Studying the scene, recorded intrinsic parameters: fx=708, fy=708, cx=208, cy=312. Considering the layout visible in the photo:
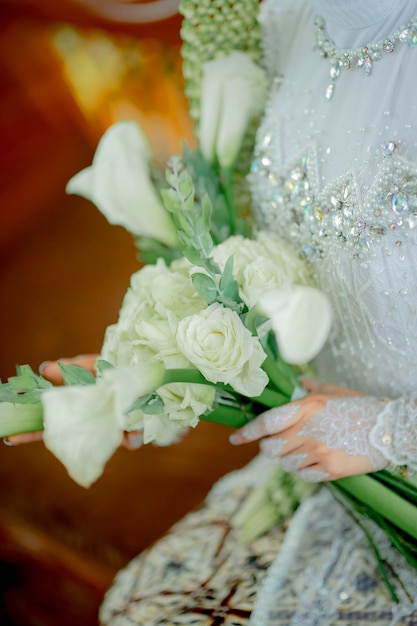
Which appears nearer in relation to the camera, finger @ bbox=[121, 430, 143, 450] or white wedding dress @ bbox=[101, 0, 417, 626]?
white wedding dress @ bbox=[101, 0, 417, 626]

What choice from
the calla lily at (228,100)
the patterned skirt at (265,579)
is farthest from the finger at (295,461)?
the calla lily at (228,100)

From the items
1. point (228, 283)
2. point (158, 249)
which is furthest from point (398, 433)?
point (158, 249)

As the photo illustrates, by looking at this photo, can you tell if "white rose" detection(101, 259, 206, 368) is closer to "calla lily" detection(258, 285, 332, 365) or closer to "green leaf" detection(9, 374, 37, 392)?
"green leaf" detection(9, 374, 37, 392)

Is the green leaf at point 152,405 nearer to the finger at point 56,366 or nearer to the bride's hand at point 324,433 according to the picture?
the bride's hand at point 324,433

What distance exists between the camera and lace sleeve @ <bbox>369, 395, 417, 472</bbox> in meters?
0.83

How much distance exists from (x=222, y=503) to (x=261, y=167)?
0.51 m

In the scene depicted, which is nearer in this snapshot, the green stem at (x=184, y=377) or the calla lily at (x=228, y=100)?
the green stem at (x=184, y=377)

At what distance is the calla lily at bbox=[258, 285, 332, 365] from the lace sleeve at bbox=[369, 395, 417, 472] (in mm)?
343

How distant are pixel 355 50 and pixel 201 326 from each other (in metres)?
0.40

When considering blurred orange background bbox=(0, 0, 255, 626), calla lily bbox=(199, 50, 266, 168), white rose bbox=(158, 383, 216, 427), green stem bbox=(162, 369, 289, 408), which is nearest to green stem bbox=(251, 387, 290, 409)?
green stem bbox=(162, 369, 289, 408)

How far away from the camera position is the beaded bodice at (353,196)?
0.77 m

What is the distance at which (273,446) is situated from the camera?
0.85 m

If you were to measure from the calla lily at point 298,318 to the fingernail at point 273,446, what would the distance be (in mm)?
331

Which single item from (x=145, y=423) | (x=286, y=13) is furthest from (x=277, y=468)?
(x=286, y=13)
